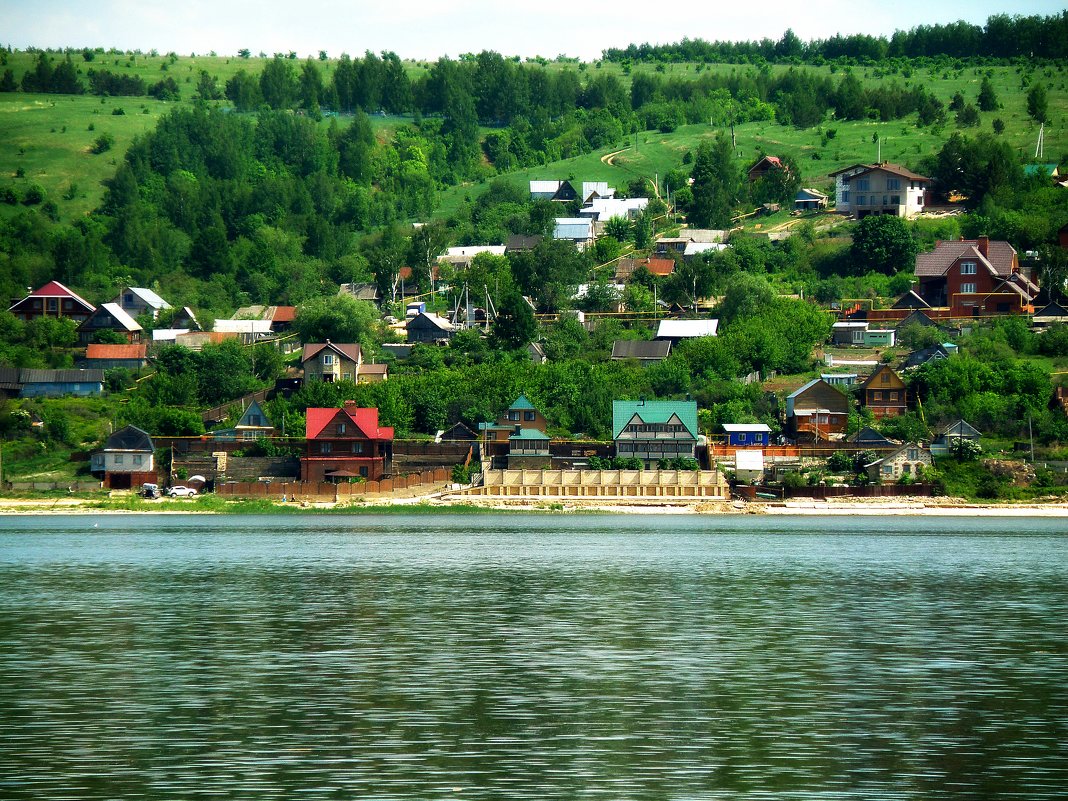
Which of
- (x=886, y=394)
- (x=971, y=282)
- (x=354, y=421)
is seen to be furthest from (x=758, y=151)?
(x=354, y=421)

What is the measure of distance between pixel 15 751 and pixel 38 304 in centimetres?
11165

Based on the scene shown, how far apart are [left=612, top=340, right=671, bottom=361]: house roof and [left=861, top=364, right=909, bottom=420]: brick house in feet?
61.6

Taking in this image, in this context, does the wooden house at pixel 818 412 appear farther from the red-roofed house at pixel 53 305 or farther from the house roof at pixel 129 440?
the red-roofed house at pixel 53 305

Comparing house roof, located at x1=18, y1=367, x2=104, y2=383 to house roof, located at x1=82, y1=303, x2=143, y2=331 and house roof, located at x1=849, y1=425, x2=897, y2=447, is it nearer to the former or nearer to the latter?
house roof, located at x1=82, y1=303, x2=143, y2=331

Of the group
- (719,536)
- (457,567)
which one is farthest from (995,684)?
(719,536)

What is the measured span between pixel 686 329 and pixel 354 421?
114ft

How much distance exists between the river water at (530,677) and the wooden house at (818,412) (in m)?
39.8

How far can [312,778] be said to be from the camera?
20.5 metres

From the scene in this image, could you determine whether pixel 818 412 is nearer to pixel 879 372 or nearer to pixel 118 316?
pixel 879 372

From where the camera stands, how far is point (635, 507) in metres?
93.9

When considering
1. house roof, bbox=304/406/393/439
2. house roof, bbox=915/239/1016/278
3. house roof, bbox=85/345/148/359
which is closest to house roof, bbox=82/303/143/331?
house roof, bbox=85/345/148/359

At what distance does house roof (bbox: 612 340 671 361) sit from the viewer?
380 ft

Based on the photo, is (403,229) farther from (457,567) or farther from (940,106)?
(457,567)

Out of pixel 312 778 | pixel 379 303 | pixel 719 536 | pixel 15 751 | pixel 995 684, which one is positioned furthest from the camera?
pixel 379 303
